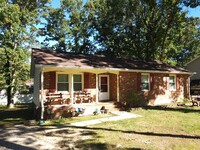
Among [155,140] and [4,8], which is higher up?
[4,8]

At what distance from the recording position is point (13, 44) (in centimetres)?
2169

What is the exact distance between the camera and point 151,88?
18.3 metres

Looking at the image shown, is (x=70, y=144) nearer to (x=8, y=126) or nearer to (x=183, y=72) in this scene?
(x=8, y=126)

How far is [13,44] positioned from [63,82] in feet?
33.5

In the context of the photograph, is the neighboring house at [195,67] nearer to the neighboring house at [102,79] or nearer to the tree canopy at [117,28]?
the tree canopy at [117,28]

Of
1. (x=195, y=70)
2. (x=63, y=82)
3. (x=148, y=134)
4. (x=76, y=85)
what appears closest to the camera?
(x=148, y=134)

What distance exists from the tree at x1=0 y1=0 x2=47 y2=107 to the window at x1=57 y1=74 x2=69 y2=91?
27.7 feet

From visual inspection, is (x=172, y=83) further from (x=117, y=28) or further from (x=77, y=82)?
(x=117, y=28)

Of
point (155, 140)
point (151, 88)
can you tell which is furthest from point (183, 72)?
point (155, 140)

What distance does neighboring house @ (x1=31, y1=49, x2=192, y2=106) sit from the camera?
13.8 meters

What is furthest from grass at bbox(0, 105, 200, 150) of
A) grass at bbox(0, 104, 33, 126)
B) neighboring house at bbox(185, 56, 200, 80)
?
neighboring house at bbox(185, 56, 200, 80)

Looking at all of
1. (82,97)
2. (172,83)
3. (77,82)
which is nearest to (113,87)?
(82,97)

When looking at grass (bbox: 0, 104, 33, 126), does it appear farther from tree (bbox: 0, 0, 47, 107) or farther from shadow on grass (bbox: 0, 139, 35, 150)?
tree (bbox: 0, 0, 47, 107)

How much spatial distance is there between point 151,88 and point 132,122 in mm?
7871
